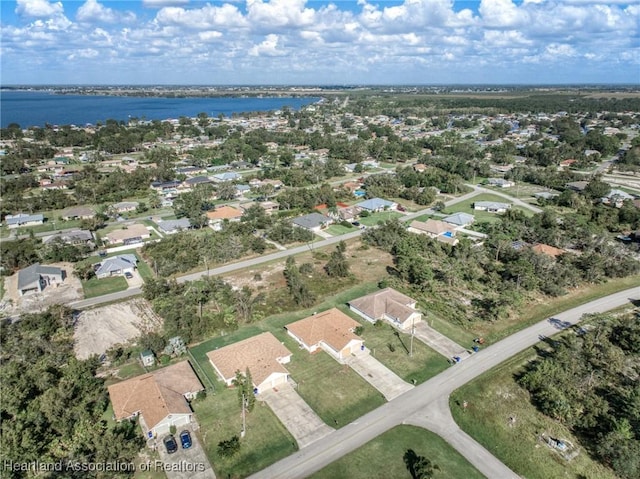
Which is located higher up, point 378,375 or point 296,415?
point 296,415

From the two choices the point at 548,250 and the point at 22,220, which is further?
the point at 22,220

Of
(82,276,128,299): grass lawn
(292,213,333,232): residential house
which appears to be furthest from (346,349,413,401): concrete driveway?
(292,213,333,232): residential house

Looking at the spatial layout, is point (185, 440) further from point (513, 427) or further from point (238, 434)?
point (513, 427)

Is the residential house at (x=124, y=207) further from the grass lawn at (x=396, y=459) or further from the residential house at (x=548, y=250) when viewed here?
the residential house at (x=548, y=250)

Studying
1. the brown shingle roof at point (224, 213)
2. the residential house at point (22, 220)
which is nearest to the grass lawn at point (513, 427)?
the brown shingle roof at point (224, 213)

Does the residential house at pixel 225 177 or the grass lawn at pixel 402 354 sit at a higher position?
the residential house at pixel 225 177

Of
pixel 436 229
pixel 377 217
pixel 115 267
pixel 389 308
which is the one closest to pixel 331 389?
pixel 389 308

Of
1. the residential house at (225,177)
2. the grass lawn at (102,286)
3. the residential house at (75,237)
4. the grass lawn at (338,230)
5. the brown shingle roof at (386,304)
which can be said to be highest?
the residential house at (225,177)

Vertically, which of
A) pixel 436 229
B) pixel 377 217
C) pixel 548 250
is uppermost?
pixel 548 250
